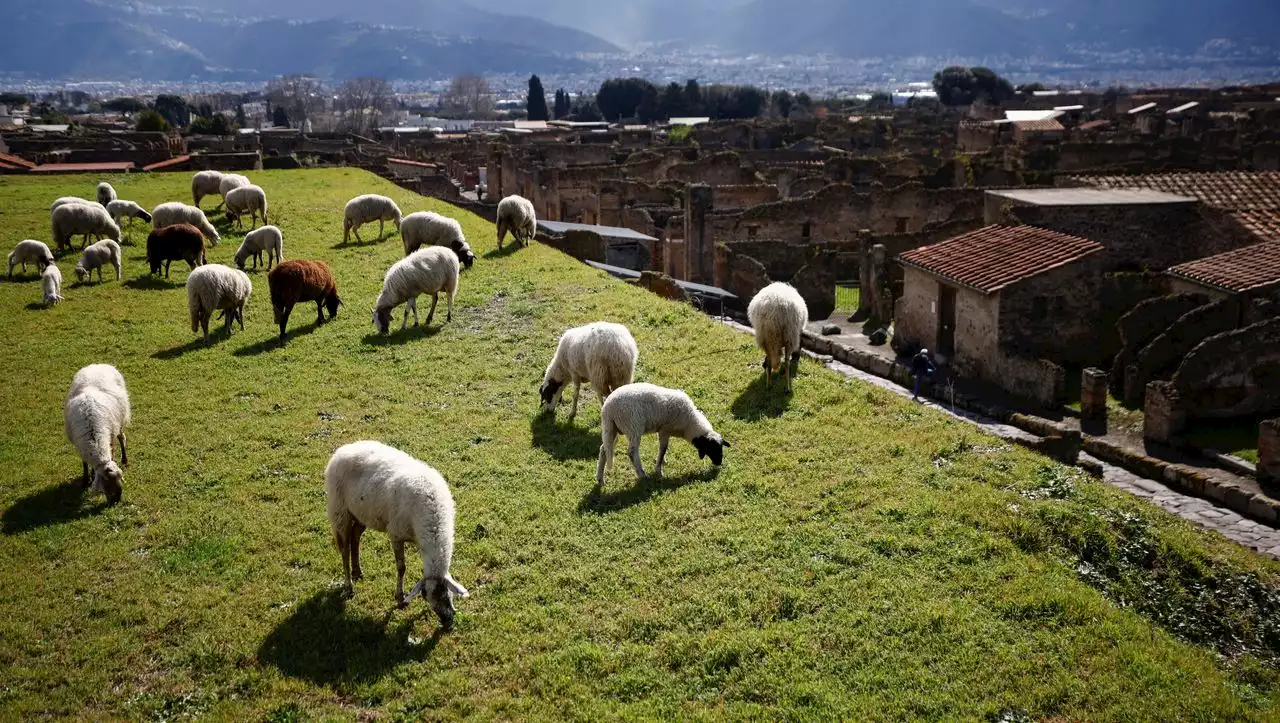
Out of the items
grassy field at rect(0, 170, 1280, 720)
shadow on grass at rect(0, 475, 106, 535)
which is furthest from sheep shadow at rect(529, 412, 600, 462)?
shadow on grass at rect(0, 475, 106, 535)

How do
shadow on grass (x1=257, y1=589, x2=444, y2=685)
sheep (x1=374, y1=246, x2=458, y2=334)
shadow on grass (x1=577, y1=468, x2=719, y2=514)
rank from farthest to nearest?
1. sheep (x1=374, y1=246, x2=458, y2=334)
2. shadow on grass (x1=577, y1=468, x2=719, y2=514)
3. shadow on grass (x1=257, y1=589, x2=444, y2=685)

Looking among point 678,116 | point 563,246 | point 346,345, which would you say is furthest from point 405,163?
point 678,116

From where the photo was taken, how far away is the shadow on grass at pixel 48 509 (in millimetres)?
11688

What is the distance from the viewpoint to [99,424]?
1255 centimetres

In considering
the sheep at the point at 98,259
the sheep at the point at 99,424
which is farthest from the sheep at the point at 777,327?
the sheep at the point at 98,259

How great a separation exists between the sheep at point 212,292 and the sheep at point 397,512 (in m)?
10.2

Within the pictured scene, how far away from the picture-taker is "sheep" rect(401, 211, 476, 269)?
25.0m

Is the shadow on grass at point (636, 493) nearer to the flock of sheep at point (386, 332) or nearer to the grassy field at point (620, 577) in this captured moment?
the grassy field at point (620, 577)

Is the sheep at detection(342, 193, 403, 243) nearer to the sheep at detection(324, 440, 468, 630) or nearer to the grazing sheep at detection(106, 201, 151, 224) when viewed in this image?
the grazing sheep at detection(106, 201, 151, 224)

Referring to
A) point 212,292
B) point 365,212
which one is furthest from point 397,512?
point 365,212

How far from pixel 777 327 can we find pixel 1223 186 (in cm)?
2004

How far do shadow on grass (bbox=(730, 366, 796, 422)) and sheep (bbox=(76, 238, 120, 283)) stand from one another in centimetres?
1614

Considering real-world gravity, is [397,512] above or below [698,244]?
below

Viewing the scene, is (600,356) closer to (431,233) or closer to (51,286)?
(431,233)
